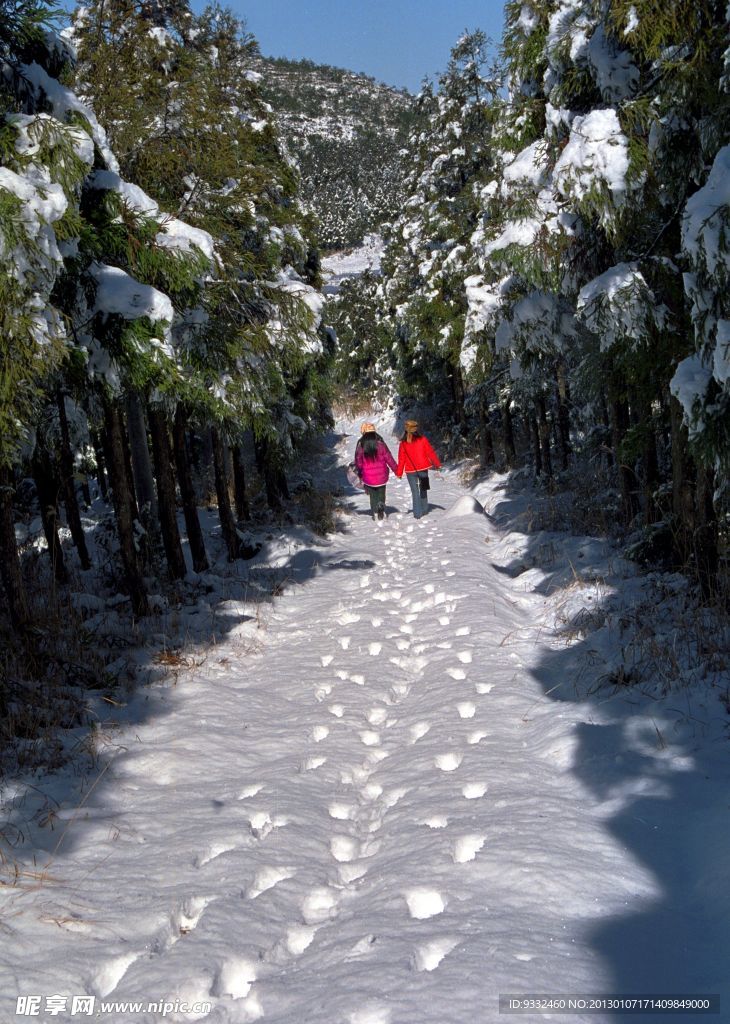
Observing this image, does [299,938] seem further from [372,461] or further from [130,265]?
[372,461]

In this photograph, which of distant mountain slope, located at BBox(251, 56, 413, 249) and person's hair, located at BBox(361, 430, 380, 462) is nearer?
person's hair, located at BBox(361, 430, 380, 462)

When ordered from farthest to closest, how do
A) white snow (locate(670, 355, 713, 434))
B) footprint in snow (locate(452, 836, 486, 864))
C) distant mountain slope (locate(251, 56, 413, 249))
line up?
distant mountain slope (locate(251, 56, 413, 249)) < white snow (locate(670, 355, 713, 434)) < footprint in snow (locate(452, 836, 486, 864))

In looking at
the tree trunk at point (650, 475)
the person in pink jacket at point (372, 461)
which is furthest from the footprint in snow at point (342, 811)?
the person in pink jacket at point (372, 461)

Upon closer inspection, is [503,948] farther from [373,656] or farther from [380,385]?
[380,385]

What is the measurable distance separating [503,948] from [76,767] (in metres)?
3.43

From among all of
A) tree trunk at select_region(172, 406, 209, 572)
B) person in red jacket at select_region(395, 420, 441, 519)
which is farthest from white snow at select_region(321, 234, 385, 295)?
tree trunk at select_region(172, 406, 209, 572)

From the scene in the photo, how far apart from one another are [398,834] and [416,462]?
12238 millimetres

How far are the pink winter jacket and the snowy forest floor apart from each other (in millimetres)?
8313

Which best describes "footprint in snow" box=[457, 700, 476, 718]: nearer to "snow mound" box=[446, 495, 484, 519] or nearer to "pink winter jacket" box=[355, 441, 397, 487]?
"snow mound" box=[446, 495, 484, 519]

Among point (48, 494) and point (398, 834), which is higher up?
point (48, 494)

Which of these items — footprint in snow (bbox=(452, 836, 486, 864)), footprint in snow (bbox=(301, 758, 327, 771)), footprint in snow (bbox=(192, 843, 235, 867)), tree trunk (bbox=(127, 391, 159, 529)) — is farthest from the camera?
tree trunk (bbox=(127, 391, 159, 529))

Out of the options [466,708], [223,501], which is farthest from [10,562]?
[223,501]

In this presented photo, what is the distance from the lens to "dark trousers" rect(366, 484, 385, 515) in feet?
53.9

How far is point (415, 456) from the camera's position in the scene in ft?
52.5
